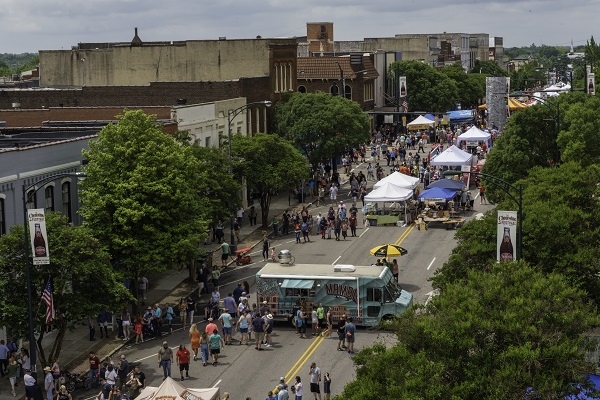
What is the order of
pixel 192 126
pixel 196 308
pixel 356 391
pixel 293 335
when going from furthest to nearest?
1. pixel 192 126
2. pixel 196 308
3. pixel 293 335
4. pixel 356 391

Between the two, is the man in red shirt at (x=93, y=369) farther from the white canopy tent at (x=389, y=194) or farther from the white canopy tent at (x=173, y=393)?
the white canopy tent at (x=389, y=194)

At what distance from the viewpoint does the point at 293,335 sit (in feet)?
133

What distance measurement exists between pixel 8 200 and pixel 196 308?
8.94m

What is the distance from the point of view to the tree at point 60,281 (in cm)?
3528

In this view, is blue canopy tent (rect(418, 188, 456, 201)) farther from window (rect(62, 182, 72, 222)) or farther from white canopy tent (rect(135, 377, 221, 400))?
white canopy tent (rect(135, 377, 221, 400))

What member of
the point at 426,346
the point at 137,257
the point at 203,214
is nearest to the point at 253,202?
the point at 203,214

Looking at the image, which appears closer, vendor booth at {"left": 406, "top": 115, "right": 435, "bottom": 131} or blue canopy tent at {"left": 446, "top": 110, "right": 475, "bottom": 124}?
vendor booth at {"left": 406, "top": 115, "right": 435, "bottom": 131}

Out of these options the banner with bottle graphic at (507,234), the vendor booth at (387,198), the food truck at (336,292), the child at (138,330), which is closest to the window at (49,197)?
the child at (138,330)

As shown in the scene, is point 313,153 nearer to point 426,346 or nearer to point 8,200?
point 8,200

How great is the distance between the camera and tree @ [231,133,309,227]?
6125 centimetres

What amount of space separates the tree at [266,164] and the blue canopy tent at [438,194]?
7.06 m

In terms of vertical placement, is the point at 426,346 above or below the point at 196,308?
above

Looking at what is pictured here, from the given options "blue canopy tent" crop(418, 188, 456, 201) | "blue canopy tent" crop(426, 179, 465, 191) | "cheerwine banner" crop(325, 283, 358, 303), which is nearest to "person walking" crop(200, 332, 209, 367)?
"cheerwine banner" crop(325, 283, 358, 303)

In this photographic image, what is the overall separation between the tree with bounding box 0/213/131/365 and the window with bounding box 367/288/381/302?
8.59 metres
